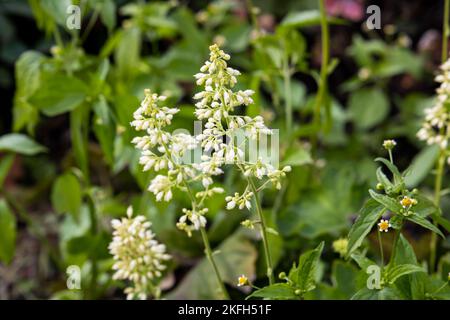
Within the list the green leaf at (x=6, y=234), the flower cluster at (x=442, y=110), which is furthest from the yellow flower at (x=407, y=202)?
the green leaf at (x=6, y=234)

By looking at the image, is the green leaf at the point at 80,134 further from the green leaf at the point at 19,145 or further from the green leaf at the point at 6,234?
the green leaf at the point at 6,234

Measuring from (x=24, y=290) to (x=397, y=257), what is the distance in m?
1.22

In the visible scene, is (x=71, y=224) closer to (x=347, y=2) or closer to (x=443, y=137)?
(x=443, y=137)

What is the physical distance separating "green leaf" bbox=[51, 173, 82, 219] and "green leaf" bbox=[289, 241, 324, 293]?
687mm

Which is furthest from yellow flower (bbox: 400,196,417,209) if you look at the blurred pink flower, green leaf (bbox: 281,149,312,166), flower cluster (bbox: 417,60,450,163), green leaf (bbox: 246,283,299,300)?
the blurred pink flower

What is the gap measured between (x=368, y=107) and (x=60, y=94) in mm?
1068

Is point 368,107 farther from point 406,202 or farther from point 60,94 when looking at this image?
point 406,202

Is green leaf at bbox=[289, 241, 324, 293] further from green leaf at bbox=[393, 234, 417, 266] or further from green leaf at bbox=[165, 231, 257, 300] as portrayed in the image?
green leaf at bbox=[165, 231, 257, 300]

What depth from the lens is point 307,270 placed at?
109cm

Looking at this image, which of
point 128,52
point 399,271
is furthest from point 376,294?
point 128,52

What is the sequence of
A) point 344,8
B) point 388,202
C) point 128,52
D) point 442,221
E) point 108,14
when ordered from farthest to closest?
point 344,8, point 128,52, point 108,14, point 442,221, point 388,202

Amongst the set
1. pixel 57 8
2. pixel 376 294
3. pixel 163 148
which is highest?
pixel 57 8

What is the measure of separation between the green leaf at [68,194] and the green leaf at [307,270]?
0.69 meters
